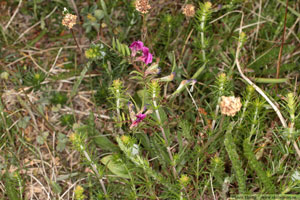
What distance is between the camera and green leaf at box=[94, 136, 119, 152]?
252cm

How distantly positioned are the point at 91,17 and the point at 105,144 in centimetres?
109

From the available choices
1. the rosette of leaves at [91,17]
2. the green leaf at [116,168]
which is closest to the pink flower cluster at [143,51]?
the green leaf at [116,168]

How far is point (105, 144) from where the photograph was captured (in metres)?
2.54

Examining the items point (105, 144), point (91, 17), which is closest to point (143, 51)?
point (105, 144)

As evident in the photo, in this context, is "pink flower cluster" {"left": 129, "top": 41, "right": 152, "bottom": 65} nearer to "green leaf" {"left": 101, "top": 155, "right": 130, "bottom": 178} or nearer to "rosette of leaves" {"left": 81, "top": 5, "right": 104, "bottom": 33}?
"green leaf" {"left": 101, "top": 155, "right": 130, "bottom": 178}

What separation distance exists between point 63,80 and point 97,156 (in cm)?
71

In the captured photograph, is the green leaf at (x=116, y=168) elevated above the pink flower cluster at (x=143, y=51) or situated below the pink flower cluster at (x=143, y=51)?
below

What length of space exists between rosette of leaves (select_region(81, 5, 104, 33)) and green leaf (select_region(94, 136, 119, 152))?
0.96 metres

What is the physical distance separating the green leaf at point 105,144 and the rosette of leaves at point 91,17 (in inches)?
37.9

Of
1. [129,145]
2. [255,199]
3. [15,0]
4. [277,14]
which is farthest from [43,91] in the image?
[277,14]

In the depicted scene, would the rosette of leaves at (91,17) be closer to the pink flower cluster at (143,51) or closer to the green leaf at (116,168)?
the pink flower cluster at (143,51)

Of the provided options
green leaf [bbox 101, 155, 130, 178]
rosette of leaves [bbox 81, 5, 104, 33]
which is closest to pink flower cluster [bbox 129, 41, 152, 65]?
green leaf [bbox 101, 155, 130, 178]

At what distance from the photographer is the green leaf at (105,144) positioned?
252 centimetres

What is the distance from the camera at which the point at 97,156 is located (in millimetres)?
2611
